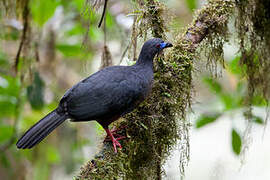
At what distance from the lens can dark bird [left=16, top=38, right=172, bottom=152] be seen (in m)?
2.70

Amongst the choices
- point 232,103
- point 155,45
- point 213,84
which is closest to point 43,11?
point 155,45

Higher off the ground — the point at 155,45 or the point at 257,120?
the point at 155,45

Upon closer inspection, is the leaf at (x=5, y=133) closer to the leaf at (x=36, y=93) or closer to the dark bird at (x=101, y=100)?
the leaf at (x=36, y=93)

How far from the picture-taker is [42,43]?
5.35 m

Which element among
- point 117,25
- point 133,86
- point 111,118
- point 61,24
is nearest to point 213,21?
point 133,86

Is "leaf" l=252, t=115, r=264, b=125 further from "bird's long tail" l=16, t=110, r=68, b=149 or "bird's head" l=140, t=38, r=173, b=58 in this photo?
"bird's long tail" l=16, t=110, r=68, b=149

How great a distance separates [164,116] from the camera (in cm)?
274

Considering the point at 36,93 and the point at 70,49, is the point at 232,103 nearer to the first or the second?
the point at 70,49

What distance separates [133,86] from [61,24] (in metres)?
2.95

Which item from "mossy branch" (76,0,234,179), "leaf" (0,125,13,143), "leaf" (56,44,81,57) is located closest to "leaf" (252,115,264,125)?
"mossy branch" (76,0,234,179)

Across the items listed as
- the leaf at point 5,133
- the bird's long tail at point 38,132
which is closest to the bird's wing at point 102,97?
the bird's long tail at point 38,132

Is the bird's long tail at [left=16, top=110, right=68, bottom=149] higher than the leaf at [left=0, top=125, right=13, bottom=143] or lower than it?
higher

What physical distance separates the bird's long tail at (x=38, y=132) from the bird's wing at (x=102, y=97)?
0.14m

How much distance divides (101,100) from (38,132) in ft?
1.75
